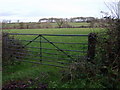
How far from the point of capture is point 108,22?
5.07m

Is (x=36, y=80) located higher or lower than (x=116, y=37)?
lower

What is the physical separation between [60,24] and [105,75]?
46.4 meters

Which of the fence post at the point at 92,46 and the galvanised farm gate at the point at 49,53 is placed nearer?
the fence post at the point at 92,46

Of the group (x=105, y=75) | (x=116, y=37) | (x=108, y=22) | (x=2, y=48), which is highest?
(x=108, y=22)

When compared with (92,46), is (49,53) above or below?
below

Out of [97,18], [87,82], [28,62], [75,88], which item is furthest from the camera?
[28,62]

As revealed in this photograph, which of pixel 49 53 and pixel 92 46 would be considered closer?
pixel 92 46

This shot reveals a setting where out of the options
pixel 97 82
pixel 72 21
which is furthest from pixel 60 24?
pixel 97 82

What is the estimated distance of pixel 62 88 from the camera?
4.46 meters

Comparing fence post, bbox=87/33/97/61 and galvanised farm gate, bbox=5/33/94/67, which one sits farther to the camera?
galvanised farm gate, bbox=5/33/94/67

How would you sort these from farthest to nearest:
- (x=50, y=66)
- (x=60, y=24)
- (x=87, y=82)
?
1. (x=60, y=24)
2. (x=50, y=66)
3. (x=87, y=82)

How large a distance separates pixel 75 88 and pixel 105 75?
42.3 inches

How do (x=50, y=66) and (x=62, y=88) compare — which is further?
(x=50, y=66)

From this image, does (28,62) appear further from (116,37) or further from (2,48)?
(116,37)
